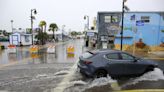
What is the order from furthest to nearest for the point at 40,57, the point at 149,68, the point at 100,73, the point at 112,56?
Result: the point at 40,57
the point at 149,68
the point at 112,56
the point at 100,73

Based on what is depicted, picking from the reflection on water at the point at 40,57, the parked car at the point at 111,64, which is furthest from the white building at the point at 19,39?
the parked car at the point at 111,64

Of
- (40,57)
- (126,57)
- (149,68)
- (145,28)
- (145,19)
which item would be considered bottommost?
(40,57)

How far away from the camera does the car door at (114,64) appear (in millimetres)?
11516

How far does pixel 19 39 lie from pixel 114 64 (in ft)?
124

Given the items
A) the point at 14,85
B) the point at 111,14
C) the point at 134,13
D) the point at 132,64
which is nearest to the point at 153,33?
the point at 134,13

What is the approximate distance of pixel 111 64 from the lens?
11492mm

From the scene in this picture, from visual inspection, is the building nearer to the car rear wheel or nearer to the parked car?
the car rear wheel

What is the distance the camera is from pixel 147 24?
31391mm

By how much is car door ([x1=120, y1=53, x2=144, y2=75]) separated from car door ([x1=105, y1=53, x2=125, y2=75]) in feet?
0.60

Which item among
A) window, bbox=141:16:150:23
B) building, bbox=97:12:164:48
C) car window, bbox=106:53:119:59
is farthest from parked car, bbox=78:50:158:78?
window, bbox=141:16:150:23

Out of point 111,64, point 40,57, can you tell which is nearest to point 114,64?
point 111,64

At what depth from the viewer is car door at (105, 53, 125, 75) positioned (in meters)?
11.5

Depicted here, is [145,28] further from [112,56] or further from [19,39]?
[19,39]

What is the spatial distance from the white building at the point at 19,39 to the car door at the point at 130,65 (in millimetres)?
36624
